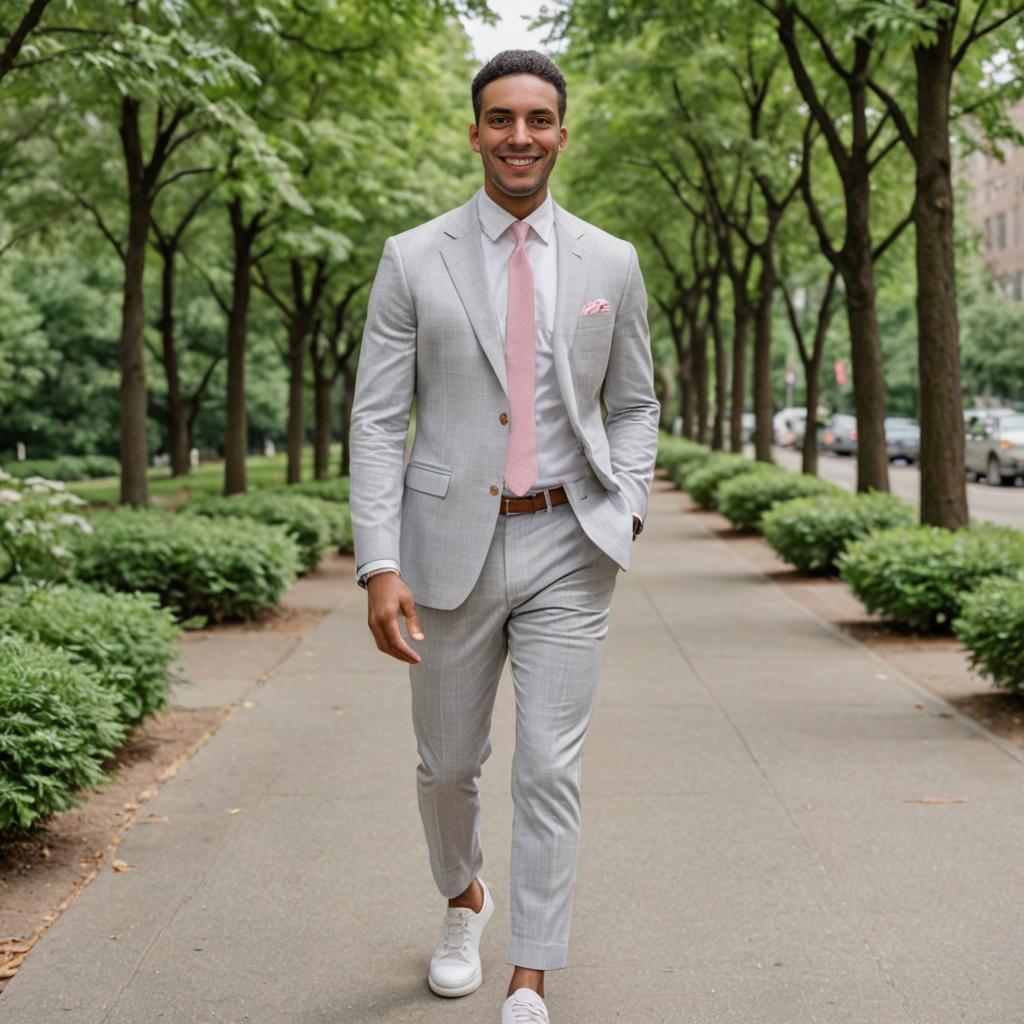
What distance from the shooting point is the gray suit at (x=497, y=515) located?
3.53 meters

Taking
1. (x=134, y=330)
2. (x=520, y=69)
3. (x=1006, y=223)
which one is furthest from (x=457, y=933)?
(x=1006, y=223)

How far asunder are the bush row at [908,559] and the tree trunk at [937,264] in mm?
820

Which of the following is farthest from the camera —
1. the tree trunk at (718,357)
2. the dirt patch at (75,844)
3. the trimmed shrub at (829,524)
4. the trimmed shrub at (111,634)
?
the tree trunk at (718,357)

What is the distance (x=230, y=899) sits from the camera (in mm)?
4734

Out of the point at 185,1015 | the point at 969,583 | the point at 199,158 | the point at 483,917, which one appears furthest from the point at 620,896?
the point at 199,158

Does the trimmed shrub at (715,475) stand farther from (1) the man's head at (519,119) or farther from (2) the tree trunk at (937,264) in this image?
(1) the man's head at (519,119)

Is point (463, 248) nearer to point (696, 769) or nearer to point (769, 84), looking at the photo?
point (696, 769)

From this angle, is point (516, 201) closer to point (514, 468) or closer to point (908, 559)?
point (514, 468)

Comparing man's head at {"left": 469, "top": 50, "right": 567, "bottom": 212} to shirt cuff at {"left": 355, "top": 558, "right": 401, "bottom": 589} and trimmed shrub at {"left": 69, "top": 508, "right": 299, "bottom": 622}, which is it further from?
trimmed shrub at {"left": 69, "top": 508, "right": 299, "bottom": 622}

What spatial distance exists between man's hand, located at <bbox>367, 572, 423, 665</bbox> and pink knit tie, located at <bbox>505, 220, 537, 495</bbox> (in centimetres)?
35

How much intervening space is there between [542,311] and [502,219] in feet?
0.80

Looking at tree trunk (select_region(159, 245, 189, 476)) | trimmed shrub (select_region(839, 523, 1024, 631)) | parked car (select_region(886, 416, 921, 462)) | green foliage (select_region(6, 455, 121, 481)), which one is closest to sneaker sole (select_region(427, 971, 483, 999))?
trimmed shrub (select_region(839, 523, 1024, 631))

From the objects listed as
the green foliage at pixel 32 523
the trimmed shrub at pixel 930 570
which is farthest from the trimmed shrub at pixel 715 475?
the green foliage at pixel 32 523

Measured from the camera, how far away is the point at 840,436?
52750 mm
